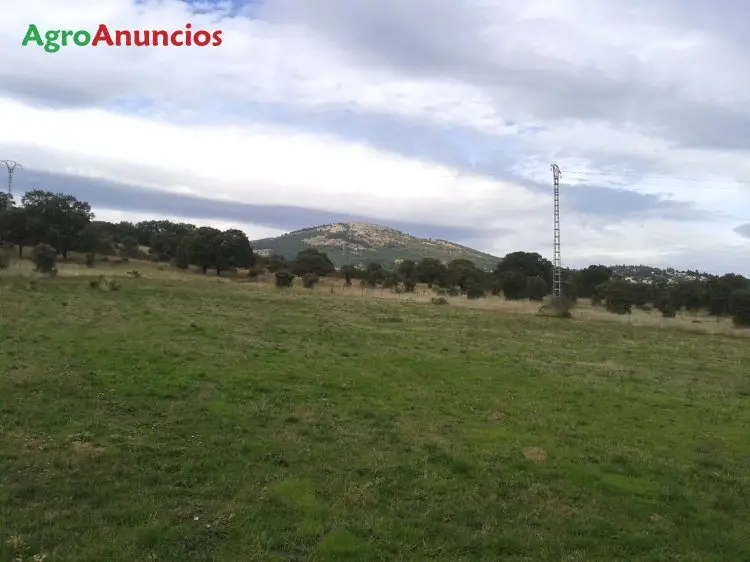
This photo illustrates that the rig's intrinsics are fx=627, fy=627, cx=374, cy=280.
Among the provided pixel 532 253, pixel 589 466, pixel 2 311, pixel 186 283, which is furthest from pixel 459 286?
pixel 589 466

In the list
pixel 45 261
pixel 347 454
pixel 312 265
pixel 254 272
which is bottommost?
pixel 347 454

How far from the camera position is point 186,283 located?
53.2 metres

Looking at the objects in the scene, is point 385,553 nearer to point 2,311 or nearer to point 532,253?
point 2,311

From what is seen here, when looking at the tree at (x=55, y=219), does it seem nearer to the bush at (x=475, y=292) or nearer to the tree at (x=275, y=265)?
the tree at (x=275, y=265)

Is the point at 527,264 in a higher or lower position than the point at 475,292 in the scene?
higher

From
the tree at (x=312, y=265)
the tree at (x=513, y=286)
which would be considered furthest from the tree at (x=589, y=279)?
the tree at (x=312, y=265)

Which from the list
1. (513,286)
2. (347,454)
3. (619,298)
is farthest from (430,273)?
(347,454)

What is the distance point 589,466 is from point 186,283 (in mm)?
46280

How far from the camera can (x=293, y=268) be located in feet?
293

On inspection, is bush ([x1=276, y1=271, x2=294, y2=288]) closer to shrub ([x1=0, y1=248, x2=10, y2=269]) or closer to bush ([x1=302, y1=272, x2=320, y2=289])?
bush ([x1=302, y1=272, x2=320, y2=289])

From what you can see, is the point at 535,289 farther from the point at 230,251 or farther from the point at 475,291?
the point at 230,251

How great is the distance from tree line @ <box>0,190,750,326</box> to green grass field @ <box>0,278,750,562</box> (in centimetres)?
4439

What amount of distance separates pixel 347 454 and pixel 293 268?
7898 cm

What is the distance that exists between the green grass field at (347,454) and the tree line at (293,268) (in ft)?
146
